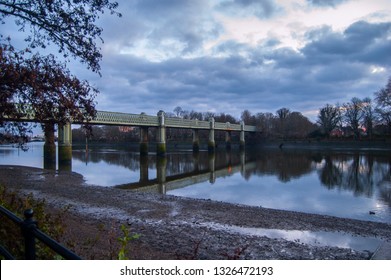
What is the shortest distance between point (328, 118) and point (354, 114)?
31.8ft

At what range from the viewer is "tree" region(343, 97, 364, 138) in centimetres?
11125

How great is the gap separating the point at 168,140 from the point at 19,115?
12747 centimetres

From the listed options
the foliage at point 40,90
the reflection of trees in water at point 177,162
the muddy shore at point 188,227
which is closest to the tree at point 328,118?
the reflection of trees in water at point 177,162

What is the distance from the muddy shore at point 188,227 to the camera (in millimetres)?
8148

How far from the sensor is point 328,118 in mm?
121250

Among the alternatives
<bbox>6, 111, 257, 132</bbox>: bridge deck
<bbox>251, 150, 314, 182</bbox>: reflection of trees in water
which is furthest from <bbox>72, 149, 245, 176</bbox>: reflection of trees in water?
<bbox>6, 111, 257, 132</bbox>: bridge deck

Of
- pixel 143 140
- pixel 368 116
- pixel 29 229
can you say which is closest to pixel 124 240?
pixel 29 229

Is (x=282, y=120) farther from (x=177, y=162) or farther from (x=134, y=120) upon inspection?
(x=177, y=162)

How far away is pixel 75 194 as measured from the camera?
1819 cm

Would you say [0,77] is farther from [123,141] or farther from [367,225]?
[123,141]

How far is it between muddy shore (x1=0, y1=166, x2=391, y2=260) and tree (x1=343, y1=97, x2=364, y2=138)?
351ft

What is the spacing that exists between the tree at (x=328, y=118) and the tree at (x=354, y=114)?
4.45 m

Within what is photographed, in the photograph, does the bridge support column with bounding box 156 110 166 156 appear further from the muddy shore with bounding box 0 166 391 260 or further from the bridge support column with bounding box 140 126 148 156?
the muddy shore with bounding box 0 166 391 260

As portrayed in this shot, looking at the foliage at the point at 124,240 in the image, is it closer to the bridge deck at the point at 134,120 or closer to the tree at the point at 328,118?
the bridge deck at the point at 134,120
